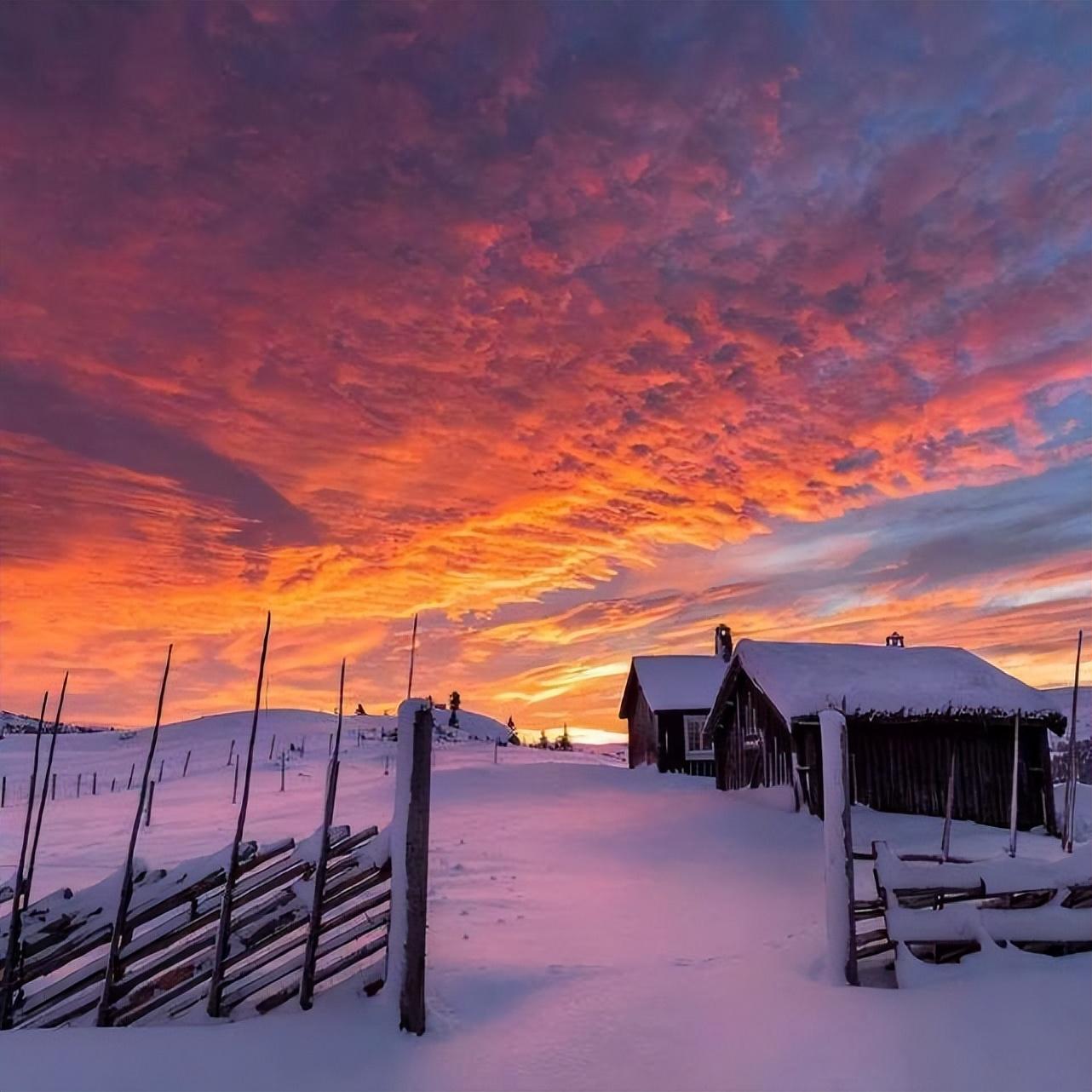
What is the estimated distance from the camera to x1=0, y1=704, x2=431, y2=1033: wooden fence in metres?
6.07

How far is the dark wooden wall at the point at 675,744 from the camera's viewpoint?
34031 millimetres

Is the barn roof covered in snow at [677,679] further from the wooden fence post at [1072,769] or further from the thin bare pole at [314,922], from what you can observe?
the thin bare pole at [314,922]

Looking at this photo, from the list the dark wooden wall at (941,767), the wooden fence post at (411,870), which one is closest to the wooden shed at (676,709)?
the dark wooden wall at (941,767)

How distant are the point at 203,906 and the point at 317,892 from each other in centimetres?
106

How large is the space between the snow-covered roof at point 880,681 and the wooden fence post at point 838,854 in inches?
433

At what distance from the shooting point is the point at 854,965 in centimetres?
670

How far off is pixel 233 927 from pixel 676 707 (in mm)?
29342

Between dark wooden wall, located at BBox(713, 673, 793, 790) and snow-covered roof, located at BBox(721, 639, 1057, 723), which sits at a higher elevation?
snow-covered roof, located at BBox(721, 639, 1057, 723)

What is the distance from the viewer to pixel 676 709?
34.5m

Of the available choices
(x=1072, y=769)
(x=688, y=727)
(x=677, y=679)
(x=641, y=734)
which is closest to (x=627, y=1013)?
(x=1072, y=769)

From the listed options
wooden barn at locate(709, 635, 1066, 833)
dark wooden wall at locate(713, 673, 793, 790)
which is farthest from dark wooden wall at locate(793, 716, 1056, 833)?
dark wooden wall at locate(713, 673, 793, 790)

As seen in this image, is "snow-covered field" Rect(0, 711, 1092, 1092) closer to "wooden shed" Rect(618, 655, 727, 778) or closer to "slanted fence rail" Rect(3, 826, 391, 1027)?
"slanted fence rail" Rect(3, 826, 391, 1027)

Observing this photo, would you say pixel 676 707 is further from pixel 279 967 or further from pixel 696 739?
pixel 279 967

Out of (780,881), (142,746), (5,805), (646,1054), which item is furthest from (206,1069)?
(142,746)
